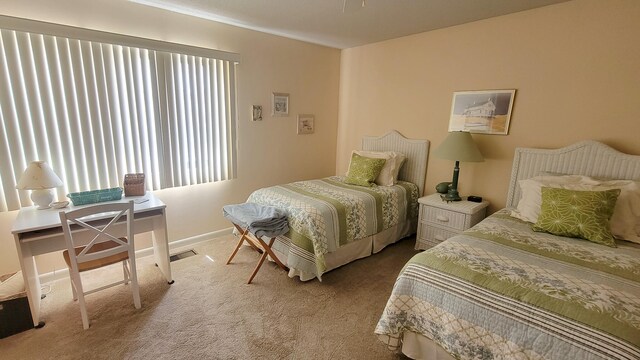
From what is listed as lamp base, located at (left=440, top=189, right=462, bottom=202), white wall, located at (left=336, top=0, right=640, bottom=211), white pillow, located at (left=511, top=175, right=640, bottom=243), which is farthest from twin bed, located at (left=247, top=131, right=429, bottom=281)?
white pillow, located at (left=511, top=175, right=640, bottom=243)

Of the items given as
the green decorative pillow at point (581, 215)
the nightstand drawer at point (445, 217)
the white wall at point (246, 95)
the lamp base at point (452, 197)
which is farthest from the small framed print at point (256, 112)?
the green decorative pillow at point (581, 215)

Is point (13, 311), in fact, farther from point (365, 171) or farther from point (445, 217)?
point (445, 217)

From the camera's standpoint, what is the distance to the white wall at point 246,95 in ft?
7.93

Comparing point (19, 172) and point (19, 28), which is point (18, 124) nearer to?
point (19, 172)

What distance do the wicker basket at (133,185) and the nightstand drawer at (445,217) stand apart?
2.84 m

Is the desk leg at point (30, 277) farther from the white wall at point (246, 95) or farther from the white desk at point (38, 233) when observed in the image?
the white wall at point (246, 95)

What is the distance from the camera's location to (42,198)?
2289mm

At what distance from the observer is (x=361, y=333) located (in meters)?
2.02

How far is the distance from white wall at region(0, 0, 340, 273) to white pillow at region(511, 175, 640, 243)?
272 cm

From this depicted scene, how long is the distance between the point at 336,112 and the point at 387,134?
3.31 feet

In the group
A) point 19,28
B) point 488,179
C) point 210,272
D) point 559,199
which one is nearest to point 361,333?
point 210,272

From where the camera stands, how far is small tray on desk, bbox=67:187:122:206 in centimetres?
238

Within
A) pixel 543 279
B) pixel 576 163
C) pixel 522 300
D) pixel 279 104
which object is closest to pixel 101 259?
pixel 279 104

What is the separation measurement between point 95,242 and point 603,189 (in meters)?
3.70
